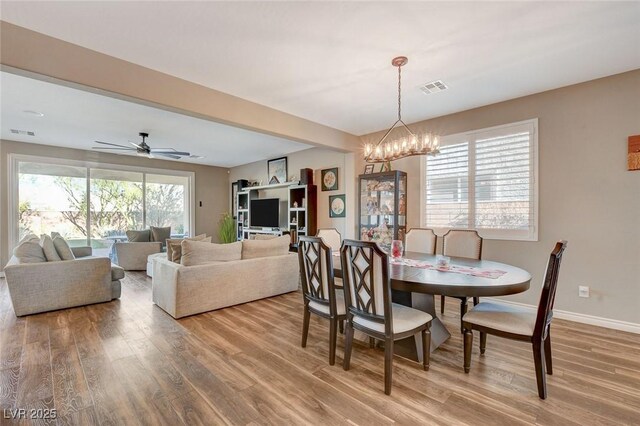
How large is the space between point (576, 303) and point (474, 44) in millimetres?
3006

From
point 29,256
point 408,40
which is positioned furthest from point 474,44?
point 29,256

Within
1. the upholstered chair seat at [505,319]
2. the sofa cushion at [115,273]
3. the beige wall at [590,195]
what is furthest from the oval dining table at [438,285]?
the sofa cushion at [115,273]

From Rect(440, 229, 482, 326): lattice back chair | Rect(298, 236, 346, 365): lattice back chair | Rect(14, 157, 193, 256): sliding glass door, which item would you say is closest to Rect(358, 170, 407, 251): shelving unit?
Rect(440, 229, 482, 326): lattice back chair

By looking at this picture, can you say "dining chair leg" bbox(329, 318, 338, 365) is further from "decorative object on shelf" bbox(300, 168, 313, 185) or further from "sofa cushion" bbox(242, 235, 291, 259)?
"decorative object on shelf" bbox(300, 168, 313, 185)

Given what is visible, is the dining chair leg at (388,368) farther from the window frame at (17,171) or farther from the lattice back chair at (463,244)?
the window frame at (17,171)

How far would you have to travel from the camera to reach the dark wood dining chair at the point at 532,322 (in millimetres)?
1769

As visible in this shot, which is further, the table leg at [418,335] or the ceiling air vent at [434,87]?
the ceiling air vent at [434,87]

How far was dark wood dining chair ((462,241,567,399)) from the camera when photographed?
1769 mm

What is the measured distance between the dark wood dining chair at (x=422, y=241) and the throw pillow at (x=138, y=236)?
5.67m

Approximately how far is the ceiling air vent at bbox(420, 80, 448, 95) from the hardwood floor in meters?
Answer: 2.67

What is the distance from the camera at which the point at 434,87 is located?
313 cm

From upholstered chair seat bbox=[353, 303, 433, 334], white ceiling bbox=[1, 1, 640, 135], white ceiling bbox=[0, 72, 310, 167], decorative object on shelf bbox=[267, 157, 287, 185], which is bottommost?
upholstered chair seat bbox=[353, 303, 433, 334]

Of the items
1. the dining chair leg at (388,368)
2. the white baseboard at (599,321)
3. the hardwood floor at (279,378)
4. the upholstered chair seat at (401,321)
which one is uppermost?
the upholstered chair seat at (401,321)

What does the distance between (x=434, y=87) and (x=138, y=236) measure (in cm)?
634
